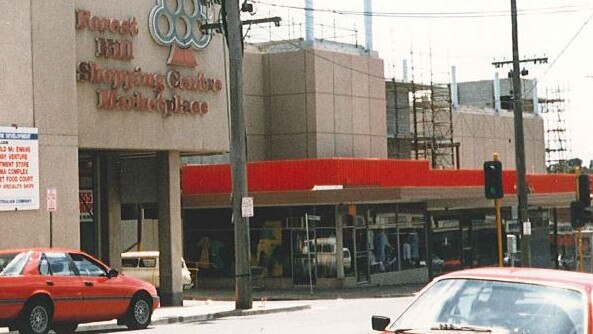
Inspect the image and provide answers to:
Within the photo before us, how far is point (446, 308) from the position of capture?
8.55 metres

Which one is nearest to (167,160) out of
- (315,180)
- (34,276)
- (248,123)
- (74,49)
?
(74,49)

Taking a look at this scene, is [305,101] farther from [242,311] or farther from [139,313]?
[139,313]

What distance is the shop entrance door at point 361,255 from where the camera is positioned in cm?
4316

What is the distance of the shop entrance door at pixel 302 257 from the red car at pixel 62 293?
66.3ft

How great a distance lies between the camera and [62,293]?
797 inches

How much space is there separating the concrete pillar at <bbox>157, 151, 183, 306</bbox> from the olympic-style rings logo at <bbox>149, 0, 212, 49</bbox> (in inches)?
121

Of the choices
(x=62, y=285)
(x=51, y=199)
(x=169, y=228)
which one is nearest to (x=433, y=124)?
(x=169, y=228)

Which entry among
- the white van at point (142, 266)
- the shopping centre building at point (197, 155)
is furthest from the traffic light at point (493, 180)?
the white van at point (142, 266)

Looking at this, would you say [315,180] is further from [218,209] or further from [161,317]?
[161,317]

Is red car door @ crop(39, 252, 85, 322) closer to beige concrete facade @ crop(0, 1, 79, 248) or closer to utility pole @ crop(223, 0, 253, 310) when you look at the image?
beige concrete facade @ crop(0, 1, 79, 248)

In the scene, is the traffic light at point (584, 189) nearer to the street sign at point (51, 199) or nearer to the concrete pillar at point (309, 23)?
the street sign at point (51, 199)

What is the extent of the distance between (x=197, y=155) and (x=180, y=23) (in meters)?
4.53

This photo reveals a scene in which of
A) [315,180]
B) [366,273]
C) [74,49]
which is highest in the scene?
[74,49]

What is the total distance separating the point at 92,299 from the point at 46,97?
656cm
